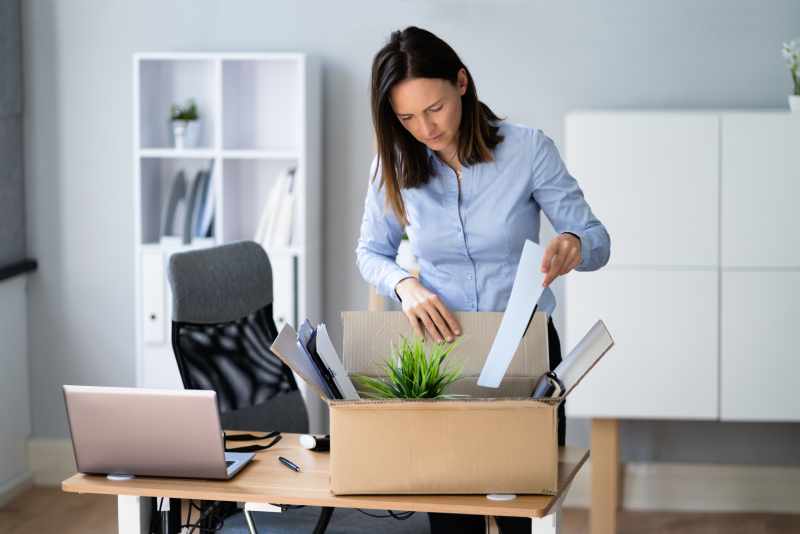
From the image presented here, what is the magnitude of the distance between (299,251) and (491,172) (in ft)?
5.97

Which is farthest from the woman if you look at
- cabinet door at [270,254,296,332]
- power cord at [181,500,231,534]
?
cabinet door at [270,254,296,332]

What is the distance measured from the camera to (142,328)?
430 centimetres

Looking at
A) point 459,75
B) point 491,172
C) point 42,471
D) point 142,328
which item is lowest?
point 42,471

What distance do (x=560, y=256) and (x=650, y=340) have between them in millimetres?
1805

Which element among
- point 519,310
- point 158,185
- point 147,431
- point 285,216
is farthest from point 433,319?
point 158,185

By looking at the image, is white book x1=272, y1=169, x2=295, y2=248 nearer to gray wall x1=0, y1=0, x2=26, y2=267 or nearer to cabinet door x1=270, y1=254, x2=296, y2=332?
cabinet door x1=270, y1=254, x2=296, y2=332

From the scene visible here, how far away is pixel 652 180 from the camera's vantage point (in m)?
3.86

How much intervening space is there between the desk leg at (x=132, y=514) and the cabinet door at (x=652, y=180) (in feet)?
7.07

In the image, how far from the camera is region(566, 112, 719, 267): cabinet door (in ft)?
12.6

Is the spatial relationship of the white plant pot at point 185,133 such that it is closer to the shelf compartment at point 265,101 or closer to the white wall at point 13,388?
the shelf compartment at point 265,101

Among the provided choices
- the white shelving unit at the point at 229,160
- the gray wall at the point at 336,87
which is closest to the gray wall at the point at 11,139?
the gray wall at the point at 336,87

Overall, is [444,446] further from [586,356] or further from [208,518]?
[208,518]

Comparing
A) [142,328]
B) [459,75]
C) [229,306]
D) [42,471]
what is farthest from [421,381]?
[42,471]

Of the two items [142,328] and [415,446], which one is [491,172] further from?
[142,328]
